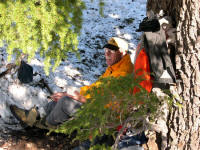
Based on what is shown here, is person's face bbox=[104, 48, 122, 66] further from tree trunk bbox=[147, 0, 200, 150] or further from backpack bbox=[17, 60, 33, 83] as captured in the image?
backpack bbox=[17, 60, 33, 83]

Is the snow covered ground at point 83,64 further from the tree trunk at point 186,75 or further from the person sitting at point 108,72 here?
the tree trunk at point 186,75

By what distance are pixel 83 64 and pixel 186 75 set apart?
150 inches

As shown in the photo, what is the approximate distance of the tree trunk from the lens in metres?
2.56

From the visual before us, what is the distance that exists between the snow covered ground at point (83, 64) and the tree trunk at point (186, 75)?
1598 mm

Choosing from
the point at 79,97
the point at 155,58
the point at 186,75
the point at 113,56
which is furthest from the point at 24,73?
the point at 186,75

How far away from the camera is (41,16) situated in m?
2.82

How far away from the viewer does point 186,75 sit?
8.68ft

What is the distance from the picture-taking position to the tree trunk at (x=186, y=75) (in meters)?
2.56

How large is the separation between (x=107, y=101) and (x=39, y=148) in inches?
89.6

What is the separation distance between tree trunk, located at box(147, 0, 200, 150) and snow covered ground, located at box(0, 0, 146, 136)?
160 cm

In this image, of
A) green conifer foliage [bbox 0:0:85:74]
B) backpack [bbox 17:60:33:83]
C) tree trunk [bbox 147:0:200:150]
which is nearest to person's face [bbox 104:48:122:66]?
green conifer foliage [bbox 0:0:85:74]

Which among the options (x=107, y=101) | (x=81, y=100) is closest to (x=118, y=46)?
(x=81, y=100)

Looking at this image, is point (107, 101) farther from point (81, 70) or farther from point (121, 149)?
point (81, 70)

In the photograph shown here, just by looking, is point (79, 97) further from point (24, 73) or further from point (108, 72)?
point (24, 73)
